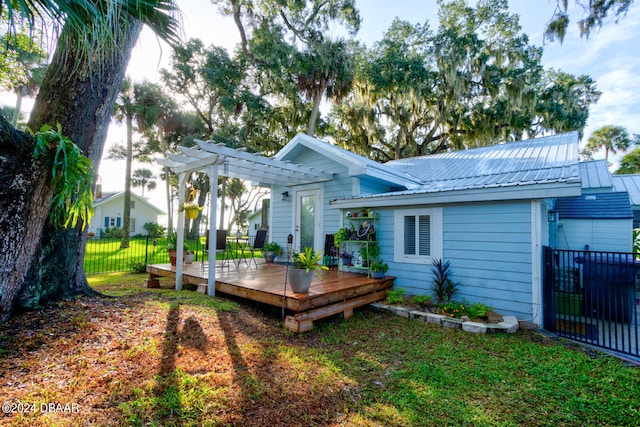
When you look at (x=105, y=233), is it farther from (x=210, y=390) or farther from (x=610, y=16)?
(x=610, y=16)

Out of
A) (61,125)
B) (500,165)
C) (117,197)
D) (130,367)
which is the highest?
(117,197)

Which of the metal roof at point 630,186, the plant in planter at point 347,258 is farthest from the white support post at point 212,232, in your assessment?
the metal roof at point 630,186

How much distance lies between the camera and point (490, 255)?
516 cm

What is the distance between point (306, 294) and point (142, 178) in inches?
1462

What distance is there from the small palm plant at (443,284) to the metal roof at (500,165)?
4.75 ft

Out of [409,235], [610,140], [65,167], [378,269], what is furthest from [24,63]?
[610,140]

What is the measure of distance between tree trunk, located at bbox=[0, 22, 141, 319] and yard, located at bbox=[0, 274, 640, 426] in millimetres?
344

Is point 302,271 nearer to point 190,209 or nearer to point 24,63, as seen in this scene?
point 190,209

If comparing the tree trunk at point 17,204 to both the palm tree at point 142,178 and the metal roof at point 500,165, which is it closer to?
the metal roof at point 500,165

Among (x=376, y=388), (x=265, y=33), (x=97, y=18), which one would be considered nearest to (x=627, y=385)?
(x=376, y=388)

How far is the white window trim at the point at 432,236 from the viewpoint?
228 inches

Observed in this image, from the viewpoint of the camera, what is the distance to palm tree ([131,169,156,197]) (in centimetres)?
3425

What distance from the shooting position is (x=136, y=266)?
9.25 meters

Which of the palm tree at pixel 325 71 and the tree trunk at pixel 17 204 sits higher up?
the palm tree at pixel 325 71
